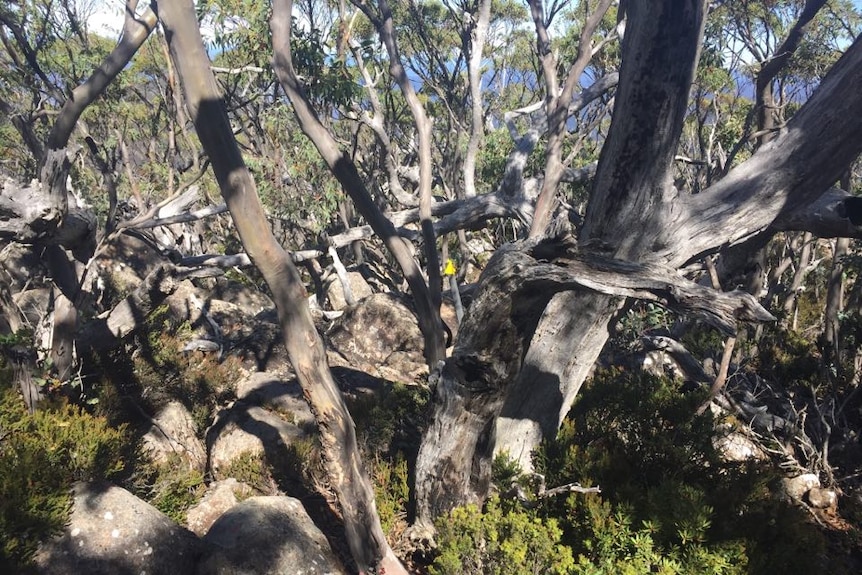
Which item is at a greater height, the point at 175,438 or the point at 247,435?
the point at 175,438

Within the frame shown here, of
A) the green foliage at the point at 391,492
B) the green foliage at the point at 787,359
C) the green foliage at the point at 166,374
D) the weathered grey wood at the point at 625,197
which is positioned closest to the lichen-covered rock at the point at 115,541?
the green foliage at the point at 391,492

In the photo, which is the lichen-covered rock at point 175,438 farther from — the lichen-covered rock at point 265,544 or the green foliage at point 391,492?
the green foliage at point 391,492

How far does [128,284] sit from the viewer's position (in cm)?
1208

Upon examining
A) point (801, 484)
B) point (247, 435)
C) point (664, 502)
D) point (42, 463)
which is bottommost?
point (801, 484)

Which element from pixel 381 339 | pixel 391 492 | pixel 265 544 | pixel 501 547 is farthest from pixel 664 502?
pixel 381 339

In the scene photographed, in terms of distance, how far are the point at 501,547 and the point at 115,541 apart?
2.62 metres

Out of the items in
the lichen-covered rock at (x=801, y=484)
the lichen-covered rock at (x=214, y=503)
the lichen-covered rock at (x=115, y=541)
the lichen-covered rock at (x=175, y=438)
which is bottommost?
the lichen-covered rock at (x=801, y=484)

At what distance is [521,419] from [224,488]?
2.84 meters

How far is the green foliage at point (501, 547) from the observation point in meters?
3.50

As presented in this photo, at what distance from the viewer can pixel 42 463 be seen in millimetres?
3977

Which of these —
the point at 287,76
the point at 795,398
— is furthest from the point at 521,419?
the point at 795,398

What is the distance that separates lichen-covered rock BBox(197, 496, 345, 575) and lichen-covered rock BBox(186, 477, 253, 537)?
0.58 meters

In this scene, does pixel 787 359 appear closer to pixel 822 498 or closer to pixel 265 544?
pixel 822 498

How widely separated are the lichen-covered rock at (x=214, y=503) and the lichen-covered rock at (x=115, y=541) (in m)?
0.56
